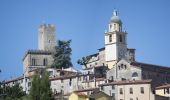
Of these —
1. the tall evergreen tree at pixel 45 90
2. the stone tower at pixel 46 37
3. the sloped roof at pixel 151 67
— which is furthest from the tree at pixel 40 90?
the stone tower at pixel 46 37

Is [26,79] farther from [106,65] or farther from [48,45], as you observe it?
[48,45]

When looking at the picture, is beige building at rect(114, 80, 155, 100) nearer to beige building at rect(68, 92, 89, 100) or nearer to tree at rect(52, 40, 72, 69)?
beige building at rect(68, 92, 89, 100)

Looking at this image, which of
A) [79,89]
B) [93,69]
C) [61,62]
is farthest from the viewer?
[61,62]

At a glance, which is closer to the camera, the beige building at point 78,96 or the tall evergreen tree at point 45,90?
the tall evergreen tree at point 45,90

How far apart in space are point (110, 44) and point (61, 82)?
61.2ft

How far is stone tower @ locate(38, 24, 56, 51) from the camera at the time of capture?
460 feet

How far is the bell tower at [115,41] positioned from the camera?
4532 inches

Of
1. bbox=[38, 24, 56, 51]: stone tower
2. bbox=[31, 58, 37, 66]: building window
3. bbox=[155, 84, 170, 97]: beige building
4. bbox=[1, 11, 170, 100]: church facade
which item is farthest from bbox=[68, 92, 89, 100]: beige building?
bbox=[38, 24, 56, 51]: stone tower

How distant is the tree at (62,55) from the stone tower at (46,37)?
1236 centimetres

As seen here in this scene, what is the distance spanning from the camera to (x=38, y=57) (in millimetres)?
132875

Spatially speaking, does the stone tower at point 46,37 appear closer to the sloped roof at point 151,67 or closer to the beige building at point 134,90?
the sloped roof at point 151,67

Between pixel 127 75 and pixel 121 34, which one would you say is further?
pixel 121 34

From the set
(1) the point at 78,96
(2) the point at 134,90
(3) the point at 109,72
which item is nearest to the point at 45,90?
(1) the point at 78,96

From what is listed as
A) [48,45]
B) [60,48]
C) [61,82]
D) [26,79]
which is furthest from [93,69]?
[48,45]
